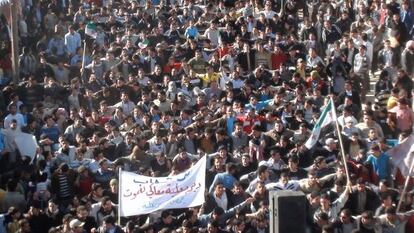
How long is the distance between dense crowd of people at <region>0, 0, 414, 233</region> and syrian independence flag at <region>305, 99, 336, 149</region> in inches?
6.5

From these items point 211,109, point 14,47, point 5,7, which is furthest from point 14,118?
point 5,7

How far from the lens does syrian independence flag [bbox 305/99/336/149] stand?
58.2ft

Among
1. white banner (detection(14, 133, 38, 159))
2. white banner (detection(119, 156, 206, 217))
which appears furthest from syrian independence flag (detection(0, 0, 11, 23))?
white banner (detection(119, 156, 206, 217))

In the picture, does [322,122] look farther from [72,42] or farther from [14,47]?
[72,42]

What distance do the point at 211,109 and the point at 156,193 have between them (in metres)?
5.33

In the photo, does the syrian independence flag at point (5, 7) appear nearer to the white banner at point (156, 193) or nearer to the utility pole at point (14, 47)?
the utility pole at point (14, 47)

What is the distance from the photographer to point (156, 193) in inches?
649

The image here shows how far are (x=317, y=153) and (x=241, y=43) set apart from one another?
7.23 m

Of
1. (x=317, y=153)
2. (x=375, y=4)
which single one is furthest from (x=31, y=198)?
(x=375, y=4)

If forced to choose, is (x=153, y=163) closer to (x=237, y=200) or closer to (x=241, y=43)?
(x=237, y=200)

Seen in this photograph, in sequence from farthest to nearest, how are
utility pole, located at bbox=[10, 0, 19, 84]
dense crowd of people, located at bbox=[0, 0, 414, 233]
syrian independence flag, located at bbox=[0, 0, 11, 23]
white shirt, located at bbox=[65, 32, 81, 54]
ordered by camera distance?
white shirt, located at bbox=[65, 32, 81, 54] → syrian independence flag, located at bbox=[0, 0, 11, 23] → utility pole, located at bbox=[10, 0, 19, 84] → dense crowd of people, located at bbox=[0, 0, 414, 233]

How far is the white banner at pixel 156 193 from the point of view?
16.4 m

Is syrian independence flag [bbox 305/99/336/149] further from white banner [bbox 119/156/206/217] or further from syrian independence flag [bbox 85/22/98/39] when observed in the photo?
syrian independence flag [bbox 85/22/98/39]

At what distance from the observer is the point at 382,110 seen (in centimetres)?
2012
